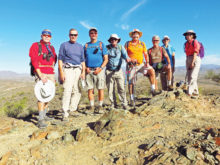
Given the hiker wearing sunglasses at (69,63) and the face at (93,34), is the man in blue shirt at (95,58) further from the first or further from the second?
the hiker wearing sunglasses at (69,63)

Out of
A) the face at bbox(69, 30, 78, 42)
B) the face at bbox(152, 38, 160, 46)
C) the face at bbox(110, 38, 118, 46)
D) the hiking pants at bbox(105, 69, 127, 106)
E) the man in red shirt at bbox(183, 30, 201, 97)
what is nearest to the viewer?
the face at bbox(69, 30, 78, 42)

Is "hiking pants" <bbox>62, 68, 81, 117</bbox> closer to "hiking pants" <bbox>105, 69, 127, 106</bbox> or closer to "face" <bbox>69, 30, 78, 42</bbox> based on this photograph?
"face" <bbox>69, 30, 78, 42</bbox>

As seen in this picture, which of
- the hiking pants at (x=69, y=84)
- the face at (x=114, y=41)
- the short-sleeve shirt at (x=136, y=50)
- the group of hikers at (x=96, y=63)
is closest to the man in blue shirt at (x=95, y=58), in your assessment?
the group of hikers at (x=96, y=63)

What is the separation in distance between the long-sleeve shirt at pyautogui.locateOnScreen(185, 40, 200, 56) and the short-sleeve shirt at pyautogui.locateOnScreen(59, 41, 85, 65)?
412 centimetres

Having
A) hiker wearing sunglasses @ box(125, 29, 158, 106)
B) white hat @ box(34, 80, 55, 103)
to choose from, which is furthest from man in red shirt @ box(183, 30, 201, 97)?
white hat @ box(34, 80, 55, 103)

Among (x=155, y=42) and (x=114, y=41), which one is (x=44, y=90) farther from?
(x=155, y=42)

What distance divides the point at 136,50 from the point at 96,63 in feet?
5.36

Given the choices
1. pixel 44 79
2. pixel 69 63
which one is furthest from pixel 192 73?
pixel 44 79

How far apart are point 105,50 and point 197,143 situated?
3.89 m

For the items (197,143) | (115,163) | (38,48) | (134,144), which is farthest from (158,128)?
(38,48)

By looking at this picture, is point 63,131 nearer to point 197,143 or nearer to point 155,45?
point 197,143

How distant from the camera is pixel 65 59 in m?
5.31

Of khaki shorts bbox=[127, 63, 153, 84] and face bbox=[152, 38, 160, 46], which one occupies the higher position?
face bbox=[152, 38, 160, 46]

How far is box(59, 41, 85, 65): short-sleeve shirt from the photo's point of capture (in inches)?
207
